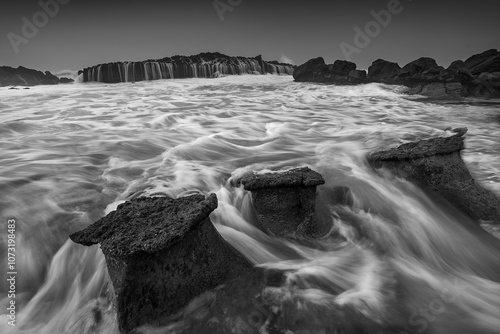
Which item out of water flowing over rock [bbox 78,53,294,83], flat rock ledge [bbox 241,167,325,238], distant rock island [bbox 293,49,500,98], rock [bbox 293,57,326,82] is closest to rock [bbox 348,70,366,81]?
distant rock island [bbox 293,49,500,98]

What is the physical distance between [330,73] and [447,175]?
34.0m

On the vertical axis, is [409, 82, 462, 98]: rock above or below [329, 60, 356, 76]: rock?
below

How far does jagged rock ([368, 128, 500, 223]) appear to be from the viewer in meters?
3.31

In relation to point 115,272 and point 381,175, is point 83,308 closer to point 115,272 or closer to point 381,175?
point 115,272

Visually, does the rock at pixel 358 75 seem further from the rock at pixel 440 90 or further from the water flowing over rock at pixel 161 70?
the water flowing over rock at pixel 161 70

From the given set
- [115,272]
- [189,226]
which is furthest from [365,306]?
[115,272]

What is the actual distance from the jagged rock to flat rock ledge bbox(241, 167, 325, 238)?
1.66 metres

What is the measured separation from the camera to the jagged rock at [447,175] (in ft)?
10.9

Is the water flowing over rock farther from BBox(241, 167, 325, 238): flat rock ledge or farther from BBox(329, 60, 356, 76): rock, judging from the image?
BBox(241, 167, 325, 238): flat rock ledge

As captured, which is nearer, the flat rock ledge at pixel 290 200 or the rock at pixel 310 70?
the flat rock ledge at pixel 290 200

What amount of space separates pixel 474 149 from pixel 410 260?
492 cm

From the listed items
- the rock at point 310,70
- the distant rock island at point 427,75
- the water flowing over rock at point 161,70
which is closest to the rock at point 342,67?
the distant rock island at point 427,75

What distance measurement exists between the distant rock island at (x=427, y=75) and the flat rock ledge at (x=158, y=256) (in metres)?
21.0

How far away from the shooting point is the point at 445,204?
11.6ft
